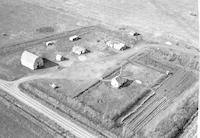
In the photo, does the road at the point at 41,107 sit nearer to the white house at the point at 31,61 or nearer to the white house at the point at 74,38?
the white house at the point at 31,61

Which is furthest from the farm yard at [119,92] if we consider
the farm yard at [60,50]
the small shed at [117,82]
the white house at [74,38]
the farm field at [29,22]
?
the farm field at [29,22]

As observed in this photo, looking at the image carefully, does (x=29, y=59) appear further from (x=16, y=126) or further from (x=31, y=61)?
(x=16, y=126)

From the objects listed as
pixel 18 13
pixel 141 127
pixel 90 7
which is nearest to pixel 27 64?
pixel 141 127

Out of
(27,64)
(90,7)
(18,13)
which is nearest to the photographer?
(27,64)

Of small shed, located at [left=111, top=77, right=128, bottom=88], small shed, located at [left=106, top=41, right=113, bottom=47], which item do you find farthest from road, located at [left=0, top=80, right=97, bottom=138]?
small shed, located at [left=106, top=41, right=113, bottom=47]

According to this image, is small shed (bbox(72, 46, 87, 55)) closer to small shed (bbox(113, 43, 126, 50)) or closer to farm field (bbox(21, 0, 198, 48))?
small shed (bbox(113, 43, 126, 50))

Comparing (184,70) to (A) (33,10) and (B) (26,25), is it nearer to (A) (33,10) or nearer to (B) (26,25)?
(B) (26,25)
